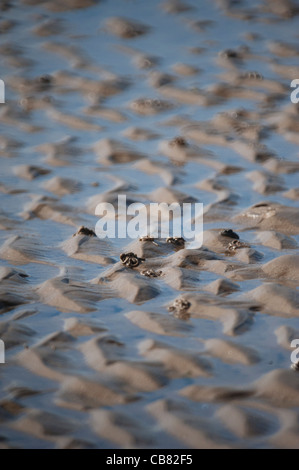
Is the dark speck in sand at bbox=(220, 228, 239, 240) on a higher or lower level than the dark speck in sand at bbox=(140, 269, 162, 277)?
higher

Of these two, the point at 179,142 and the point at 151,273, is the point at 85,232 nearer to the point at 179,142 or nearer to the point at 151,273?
the point at 151,273

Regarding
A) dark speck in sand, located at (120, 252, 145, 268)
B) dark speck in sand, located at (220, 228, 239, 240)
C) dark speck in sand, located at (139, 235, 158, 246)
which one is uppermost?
dark speck in sand, located at (220, 228, 239, 240)

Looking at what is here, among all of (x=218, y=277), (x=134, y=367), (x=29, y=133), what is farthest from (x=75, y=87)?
(x=134, y=367)

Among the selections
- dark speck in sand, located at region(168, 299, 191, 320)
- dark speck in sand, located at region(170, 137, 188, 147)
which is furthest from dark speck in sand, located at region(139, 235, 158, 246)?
dark speck in sand, located at region(170, 137, 188, 147)

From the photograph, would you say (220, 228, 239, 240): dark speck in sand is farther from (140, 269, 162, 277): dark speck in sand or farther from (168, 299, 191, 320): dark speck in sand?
(168, 299, 191, 320): dark speck in sand

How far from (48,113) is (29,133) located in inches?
14.1

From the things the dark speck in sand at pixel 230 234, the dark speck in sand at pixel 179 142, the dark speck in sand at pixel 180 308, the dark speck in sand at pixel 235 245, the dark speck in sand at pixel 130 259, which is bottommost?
the dark speck in sand at pixel 180 308

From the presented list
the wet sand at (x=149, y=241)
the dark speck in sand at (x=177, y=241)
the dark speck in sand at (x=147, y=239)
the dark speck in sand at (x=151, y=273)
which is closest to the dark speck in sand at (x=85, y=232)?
the wet sand at (x=149, y=241)

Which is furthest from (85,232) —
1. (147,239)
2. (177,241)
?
(177,241)

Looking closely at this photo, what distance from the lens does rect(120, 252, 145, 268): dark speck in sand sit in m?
3.17

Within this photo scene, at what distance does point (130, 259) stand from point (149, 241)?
0.84 feet

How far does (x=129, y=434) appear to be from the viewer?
6.83ft

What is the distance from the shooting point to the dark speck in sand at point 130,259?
125 inches

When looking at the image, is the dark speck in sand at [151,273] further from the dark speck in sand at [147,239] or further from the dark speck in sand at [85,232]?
the dark speck in sand at [85,232]
